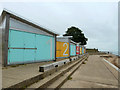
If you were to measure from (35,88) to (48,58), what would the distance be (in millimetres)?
4895

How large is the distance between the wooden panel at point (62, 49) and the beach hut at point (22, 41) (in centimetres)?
243

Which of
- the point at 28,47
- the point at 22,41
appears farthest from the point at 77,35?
the point at 22,41

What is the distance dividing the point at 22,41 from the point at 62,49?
5.93 meters

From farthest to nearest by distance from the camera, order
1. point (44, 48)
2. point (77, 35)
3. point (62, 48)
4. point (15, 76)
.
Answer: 1. point (77, 35)
2. point (62, 48)
3. point (44, 48)
4. point (15, 76)

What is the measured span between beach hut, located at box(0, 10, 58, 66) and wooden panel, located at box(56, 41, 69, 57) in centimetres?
243

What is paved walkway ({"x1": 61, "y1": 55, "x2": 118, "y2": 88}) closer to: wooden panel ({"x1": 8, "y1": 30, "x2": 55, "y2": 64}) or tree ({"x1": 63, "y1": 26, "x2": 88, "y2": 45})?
wooden panel ({"x1": 8, "y1": 30, "x2": 55, "y2": 64})

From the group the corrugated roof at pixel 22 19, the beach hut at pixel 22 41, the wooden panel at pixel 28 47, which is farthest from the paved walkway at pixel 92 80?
the corrugated roof at pixel 22 19

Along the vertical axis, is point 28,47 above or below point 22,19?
below

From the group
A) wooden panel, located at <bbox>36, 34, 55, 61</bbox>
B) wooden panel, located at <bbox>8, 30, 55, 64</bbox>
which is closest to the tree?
wooden panel, located at <bbox>36, 34, 55, 61</bbox>

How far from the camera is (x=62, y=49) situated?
10.5 metres

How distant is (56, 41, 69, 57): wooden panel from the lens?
9883 mm

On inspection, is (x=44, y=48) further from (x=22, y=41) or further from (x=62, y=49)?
(x=62, y=49)

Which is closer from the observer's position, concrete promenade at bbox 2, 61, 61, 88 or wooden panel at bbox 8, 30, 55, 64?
concrete promenade at bbox 2, 61, 61, 88

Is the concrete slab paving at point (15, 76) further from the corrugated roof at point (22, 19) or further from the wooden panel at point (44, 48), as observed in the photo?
the corrugated roof at point (22, 19)
